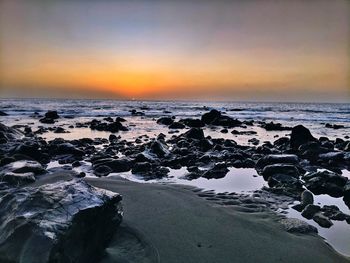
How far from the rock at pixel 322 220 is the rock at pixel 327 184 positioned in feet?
5.10

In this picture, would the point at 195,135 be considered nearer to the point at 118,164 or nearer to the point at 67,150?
the point at 67,150

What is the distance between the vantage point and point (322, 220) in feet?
17.9

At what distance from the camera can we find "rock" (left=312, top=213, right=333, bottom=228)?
533 centimetres

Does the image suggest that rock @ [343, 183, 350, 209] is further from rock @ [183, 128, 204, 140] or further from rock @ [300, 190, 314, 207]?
rock @ [183, 128, 204, 140]

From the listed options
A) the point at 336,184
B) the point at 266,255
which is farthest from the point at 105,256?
the point at 336,184

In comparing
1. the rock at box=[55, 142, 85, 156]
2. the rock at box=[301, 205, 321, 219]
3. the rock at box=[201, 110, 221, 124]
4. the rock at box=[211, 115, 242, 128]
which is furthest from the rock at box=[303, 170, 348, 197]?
the rock at box=[201, 110, 221, 124]

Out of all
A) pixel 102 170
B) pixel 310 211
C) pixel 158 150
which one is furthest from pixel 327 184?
pixel 158 150

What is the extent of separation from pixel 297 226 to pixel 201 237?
5.01 ft

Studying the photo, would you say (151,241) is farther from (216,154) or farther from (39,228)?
(216,154)

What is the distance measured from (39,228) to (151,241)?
1.70 metres

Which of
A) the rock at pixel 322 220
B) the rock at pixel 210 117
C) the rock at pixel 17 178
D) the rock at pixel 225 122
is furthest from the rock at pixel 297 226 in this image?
the rock at pixel 210 117

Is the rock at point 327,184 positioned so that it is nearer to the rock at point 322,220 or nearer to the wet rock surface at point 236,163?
the wet rock surface at point 236,163

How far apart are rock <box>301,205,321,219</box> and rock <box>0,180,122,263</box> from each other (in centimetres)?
323

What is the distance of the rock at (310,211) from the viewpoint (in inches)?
226
